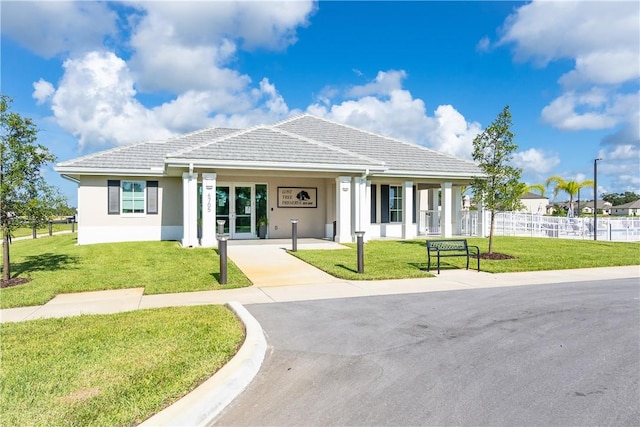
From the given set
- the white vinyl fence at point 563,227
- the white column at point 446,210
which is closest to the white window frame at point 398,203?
the white column at point 446,210

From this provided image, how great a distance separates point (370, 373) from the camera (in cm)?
427

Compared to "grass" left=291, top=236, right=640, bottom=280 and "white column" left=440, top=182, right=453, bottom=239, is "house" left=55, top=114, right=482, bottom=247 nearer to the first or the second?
"white column" left=440, top=182, right=453, bottom=239

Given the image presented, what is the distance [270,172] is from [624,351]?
42.6 ft

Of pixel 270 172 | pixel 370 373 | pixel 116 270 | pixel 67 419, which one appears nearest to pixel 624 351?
pixel 370 373

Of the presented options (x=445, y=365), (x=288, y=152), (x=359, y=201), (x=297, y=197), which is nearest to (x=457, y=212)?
(x=359, y=201)

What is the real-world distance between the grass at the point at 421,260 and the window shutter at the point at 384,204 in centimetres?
344

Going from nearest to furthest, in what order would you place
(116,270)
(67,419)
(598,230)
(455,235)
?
(67,419) → (116,270) → (455,235) → (598,230)

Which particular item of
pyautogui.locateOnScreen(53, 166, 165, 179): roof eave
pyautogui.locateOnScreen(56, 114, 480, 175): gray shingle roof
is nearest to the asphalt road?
pyautogui.locateOnScreen(56, 114, 480, 175): gray shingle roof

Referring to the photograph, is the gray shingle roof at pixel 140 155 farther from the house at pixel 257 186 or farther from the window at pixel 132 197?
the window at pixel 132 197

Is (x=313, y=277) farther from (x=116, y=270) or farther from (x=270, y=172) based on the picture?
(x=270, y=172)

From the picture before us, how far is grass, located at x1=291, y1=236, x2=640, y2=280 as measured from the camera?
1072cm

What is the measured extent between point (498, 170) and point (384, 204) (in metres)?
7.04

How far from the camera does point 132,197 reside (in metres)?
18.4

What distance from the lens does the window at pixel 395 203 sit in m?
20.6
